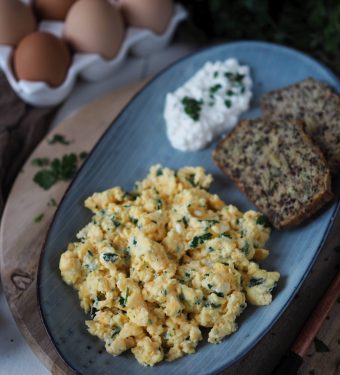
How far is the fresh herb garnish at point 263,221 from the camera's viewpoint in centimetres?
298

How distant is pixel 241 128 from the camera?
3307mm

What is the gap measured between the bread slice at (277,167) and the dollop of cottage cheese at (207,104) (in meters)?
0.15

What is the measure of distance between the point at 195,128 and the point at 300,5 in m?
1.29

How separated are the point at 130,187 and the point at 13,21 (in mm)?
1346

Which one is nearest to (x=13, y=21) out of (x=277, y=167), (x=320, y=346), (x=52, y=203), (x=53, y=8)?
(x=53, y=8)

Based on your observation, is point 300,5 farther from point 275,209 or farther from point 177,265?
point 177,265

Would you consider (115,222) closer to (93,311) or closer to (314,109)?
(93,311)

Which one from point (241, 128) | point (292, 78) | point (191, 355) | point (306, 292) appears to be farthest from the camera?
point (292, 78)

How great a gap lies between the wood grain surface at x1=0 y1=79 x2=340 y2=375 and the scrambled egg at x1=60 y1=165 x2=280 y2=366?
0.26 metres

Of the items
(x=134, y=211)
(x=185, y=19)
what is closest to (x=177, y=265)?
(x=134, y=211)

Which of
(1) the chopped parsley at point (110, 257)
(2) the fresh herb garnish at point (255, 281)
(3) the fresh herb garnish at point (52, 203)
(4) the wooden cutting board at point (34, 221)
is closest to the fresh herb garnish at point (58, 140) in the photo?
(4) the wooden cutting board at point (34, 221)

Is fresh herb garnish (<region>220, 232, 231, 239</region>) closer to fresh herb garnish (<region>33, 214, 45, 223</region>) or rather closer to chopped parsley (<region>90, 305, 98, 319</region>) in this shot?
chopped parsley (<region>90, 305, 98, 319</region>)

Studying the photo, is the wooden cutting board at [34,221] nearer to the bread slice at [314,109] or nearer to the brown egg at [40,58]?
the brown egg at [40,58]

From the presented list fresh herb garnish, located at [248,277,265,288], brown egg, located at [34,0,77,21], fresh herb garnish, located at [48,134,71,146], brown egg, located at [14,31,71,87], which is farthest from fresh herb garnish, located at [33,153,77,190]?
fresh herb garnish, located at [248,277,265,288]
